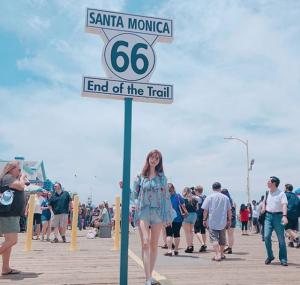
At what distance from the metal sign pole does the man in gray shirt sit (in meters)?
4.42

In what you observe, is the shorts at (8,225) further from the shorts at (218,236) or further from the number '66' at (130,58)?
the shorts at (218,236)

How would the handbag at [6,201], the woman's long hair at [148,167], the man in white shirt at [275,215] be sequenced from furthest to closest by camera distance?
1. the man in white shirt at [275,215]
2. the handbag at [6,201]
3. the woman's long hair at [148,167]

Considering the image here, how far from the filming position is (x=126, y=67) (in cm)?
512

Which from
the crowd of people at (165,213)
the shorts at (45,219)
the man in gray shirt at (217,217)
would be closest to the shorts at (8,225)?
the crowd of people at (165,213)

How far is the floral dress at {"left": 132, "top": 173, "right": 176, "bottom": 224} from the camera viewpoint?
5621mm

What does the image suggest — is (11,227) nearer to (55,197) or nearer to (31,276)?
(31,276)

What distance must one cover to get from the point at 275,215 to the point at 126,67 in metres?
4.98

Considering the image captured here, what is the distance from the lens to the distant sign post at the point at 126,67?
500 centimetres

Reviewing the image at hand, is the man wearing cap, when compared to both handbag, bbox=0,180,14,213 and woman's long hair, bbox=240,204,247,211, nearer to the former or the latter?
handbag, bbox=0,180,14,213

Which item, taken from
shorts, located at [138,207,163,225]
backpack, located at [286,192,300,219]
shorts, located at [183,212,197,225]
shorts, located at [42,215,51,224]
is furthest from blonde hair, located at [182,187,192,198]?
shorts, located at [42,215,51,224]

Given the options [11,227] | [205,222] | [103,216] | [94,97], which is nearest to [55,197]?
[103,216]

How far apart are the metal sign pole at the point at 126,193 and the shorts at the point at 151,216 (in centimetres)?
64

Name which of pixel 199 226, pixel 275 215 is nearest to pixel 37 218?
pixel 199 226

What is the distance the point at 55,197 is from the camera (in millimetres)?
13766
